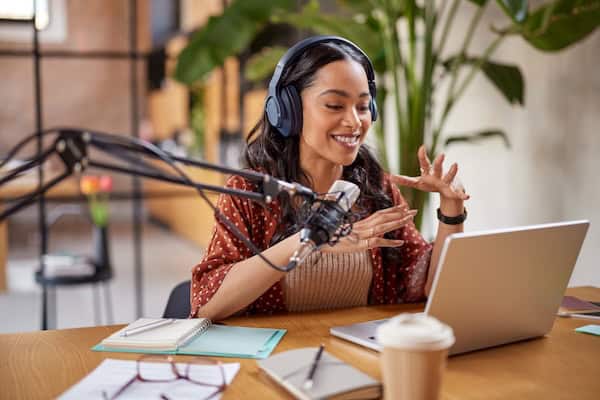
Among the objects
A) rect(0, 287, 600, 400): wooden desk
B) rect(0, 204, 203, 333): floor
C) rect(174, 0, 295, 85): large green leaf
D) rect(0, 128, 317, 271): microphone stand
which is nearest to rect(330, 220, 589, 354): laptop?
rect(0, 287, 600, 400): wooden desk

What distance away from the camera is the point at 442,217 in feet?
5.46

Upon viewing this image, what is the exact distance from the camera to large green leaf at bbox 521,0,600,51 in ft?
8.36

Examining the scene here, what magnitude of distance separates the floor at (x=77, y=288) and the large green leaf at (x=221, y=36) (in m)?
1.15

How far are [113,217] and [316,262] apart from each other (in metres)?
2.58

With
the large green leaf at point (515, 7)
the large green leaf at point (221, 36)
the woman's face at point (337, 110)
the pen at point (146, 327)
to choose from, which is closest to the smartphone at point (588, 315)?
the woman's face at point (337, 110)

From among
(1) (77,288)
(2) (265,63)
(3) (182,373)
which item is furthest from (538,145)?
(1) (77,288)

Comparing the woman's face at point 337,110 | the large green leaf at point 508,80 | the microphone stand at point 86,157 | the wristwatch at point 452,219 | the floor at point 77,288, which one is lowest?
the floor at point 77,288

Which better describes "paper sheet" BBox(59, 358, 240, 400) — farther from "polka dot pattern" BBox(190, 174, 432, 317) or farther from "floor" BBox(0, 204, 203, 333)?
"floor" BBox(0, 204, 203, 333)

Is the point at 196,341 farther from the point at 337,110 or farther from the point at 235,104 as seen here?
the point at 235,104

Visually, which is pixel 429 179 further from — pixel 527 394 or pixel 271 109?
pixel 527 394

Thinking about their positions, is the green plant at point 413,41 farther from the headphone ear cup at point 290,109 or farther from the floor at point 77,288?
the floor at point 77,288

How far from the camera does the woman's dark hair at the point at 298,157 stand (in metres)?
1.70

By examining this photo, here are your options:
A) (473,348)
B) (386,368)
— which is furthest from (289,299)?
(386,368)

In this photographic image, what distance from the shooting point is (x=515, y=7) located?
243 centimetres
